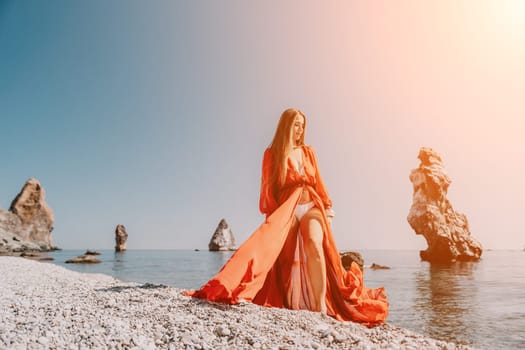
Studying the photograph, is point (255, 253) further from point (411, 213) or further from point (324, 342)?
point (411, 213)

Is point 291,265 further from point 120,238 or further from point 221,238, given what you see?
point 221,238

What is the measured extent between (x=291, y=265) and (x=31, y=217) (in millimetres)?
125969

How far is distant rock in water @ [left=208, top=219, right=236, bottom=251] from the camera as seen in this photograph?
4710 inches

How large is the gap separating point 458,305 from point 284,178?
10.8m

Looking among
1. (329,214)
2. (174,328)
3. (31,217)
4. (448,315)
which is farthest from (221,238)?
(174,328)

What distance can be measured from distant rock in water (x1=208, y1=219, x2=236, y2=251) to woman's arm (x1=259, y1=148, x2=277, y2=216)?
115 meters

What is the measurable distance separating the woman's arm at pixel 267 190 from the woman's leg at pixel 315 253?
0.60m

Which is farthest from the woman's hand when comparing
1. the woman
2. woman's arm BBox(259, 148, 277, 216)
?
woman's arm BBox(259, 148, 277, 216)

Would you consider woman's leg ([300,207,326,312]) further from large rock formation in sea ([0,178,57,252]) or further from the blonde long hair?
large rock formation in sea ([0,178,57,252])

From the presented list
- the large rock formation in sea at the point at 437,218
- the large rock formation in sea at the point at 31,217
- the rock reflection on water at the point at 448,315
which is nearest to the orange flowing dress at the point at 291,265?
the rock reflection on water at the point at 448,315

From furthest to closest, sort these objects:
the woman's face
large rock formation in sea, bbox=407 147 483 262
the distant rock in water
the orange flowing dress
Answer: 1. the distant rock in water
2. large rock formation in sea, bbox=407 147 483 262
3. the woman's face
4. the orange flowing dress

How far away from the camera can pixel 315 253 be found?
238 inches

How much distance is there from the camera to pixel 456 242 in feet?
186

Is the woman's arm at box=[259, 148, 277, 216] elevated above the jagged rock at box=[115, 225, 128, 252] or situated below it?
above
